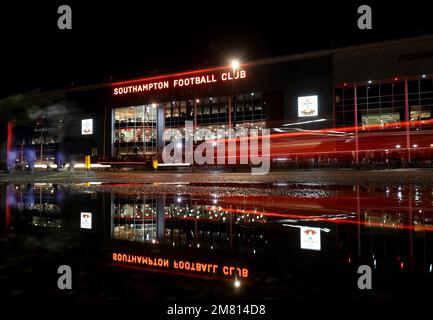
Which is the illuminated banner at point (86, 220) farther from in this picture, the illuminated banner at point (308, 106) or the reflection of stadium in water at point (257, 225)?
the illuminated banner at point (308, 106)

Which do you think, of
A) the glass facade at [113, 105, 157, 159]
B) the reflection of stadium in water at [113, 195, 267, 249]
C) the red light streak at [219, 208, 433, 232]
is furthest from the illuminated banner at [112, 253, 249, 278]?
the glass facade at [113, 105, 157, 159]

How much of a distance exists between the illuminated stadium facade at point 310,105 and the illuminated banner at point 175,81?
147mm

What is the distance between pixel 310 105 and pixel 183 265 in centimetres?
4712

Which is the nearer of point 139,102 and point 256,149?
point 256,149

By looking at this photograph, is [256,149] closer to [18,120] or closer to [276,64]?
[276,64]

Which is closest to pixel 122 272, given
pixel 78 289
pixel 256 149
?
pixel 78 289

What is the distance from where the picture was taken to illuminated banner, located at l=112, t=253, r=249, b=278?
3318 mm

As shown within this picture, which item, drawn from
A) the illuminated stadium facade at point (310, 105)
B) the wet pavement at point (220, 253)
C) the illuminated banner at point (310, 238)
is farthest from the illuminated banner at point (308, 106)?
the illuminated banner at point (310, 238)

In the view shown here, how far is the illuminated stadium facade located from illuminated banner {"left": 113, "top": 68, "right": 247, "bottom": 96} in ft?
0.48

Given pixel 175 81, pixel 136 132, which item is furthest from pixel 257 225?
pixel 136 132

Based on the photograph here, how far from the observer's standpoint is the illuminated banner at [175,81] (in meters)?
53.8

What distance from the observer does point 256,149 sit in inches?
1829

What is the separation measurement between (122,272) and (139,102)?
60.7 meters

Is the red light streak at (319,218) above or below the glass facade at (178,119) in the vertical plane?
below
